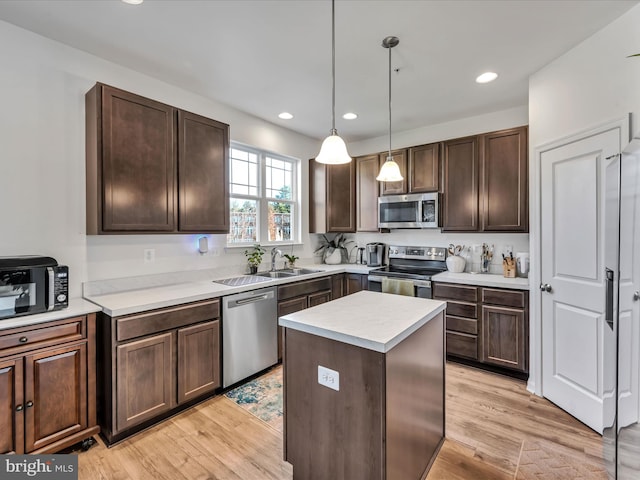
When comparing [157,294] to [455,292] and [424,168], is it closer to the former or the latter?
[455,292]

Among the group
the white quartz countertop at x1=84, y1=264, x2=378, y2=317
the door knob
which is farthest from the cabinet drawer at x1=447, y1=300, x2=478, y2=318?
the white quartz countertop at x1=84, y1=264, x2=378, y2=317

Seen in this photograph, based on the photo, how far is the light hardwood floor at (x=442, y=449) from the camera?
5.80 feet

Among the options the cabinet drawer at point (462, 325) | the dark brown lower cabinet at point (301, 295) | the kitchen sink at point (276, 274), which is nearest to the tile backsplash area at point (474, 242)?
the cabinet drawer at point (462, 325)

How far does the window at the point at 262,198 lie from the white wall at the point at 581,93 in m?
2.78

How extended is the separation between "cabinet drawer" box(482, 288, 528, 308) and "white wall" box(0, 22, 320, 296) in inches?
127

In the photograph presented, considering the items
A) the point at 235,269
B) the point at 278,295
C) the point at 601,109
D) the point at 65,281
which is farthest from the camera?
the point at 235,269

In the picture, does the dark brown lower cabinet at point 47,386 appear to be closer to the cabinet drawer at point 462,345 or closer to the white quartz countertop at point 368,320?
the white quartz countertop at point 368,320

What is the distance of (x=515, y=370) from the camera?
2.89 m

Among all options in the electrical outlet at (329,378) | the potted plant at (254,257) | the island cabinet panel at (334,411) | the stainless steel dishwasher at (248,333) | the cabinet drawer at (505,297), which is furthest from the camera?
the potted plant at (254,257)

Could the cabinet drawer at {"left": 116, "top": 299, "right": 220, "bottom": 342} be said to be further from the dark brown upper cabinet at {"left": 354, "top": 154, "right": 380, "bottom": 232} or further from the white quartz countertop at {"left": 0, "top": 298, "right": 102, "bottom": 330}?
the dark brown upper cabinet at {"left": 354, "top": 154, "right": 380, "bottom": 232}

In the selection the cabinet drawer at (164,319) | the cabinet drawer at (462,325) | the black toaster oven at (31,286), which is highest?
the black toaster oven at (31,286)

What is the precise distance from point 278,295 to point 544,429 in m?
2.35

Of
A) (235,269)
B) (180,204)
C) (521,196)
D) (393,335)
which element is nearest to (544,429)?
(393,335)

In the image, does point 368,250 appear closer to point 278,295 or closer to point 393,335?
point 278,295
